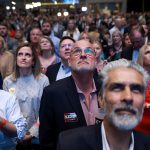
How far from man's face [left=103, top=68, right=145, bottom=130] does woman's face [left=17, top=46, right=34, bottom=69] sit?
10.2 ft

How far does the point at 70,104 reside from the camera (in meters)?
4.05

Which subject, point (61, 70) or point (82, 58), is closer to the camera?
point (82, 58)

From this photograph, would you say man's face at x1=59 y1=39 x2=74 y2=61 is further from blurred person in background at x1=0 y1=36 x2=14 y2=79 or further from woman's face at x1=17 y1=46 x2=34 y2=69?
blurred person in background at x1=0 y1=36 x2=14 y2=79

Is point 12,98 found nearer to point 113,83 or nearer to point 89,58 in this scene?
point 89,58

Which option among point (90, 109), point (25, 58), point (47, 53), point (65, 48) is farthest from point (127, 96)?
point (47, 53)

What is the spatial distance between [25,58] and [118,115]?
338 centimetres

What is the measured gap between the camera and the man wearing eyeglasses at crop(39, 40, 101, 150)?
4.04 metres

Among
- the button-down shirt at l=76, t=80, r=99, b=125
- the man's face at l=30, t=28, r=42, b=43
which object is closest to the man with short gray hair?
the button-down shirt at l=76, t=80, r=99, b=125

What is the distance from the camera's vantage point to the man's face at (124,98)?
2.63 metres

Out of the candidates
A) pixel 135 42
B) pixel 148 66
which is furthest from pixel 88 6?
pixel 148 66

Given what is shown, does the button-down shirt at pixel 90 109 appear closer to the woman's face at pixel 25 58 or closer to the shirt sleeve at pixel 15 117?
the shirt sleeve at pixel 15 117

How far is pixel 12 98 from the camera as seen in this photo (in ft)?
13.0

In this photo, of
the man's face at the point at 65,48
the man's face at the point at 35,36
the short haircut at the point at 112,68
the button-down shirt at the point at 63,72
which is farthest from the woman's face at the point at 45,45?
the short haircut at the point at 112,68

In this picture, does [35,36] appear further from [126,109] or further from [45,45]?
[126,109]
